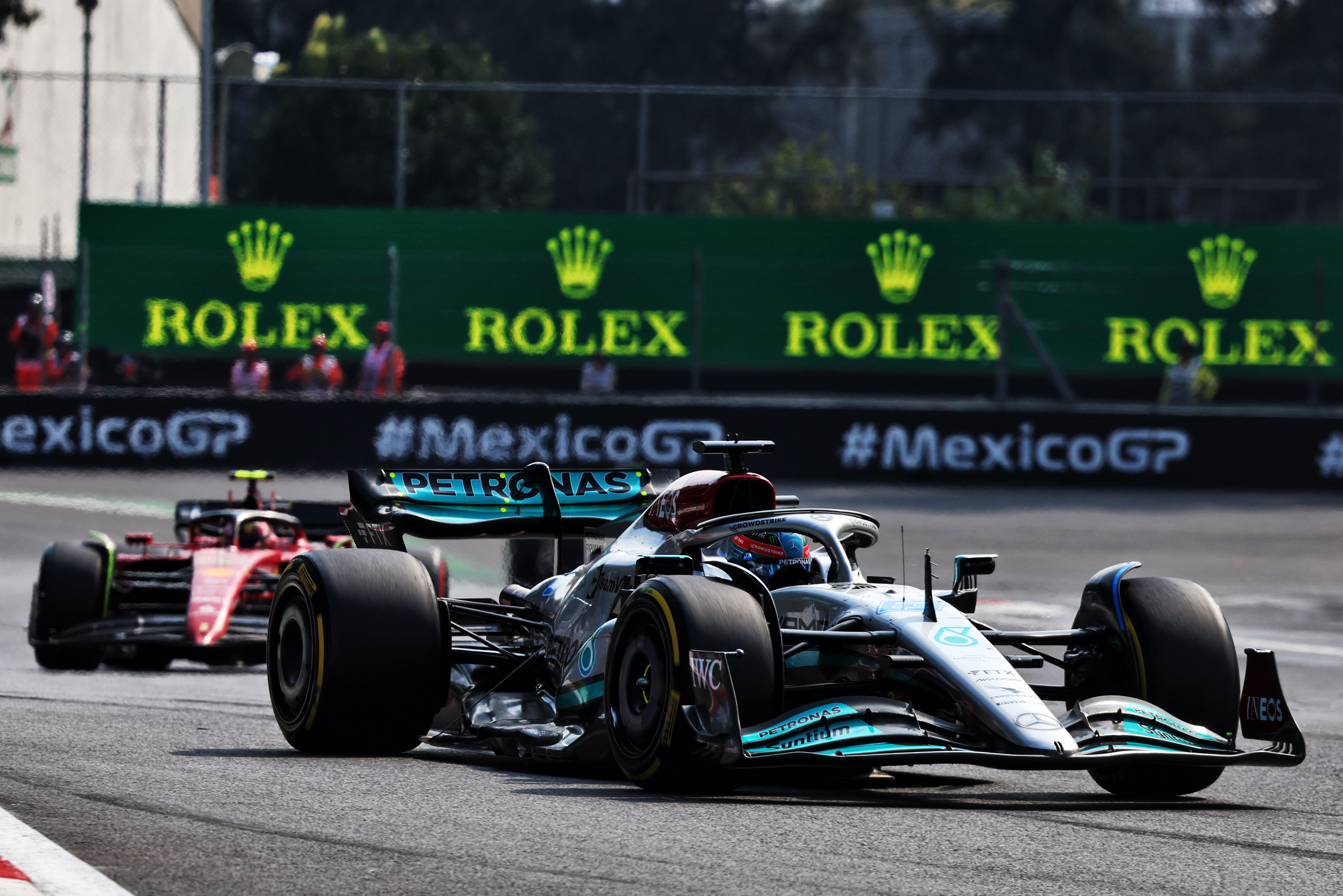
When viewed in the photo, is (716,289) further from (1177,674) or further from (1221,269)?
(1177,674)

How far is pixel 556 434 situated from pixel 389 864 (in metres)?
15.7

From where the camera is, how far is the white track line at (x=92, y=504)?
1908 cm

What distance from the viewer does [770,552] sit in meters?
7.23

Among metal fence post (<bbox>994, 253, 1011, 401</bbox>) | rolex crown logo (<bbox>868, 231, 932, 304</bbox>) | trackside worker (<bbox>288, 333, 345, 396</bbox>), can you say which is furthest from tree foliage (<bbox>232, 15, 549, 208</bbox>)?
metal fence post (<bbox>994, 253, 1011, 401</bbox>)

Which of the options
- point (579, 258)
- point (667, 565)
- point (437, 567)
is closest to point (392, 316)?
point (579, 258)

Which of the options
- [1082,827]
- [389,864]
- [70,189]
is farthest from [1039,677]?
[70,189]

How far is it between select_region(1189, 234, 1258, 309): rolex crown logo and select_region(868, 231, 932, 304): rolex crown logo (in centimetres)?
343

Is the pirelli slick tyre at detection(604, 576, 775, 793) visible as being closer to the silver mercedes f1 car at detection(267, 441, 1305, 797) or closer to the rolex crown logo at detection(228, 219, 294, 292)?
the silver mercedes f1 car at detection(267, 441, 1305, 797)

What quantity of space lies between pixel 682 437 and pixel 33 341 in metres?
9.91

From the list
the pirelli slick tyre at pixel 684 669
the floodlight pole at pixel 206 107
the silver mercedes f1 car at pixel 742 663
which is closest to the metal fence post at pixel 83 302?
the floodlight pole at pixel 206 107

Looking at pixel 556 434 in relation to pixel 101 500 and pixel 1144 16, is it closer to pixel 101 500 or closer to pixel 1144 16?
pixel 101 500

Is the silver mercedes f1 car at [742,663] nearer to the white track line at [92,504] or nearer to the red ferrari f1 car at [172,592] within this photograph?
the red ferrari f1 car at [172,592]

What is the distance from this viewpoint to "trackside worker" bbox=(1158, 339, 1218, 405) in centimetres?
2314

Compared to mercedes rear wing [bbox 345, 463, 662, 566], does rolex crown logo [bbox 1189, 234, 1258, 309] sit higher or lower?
higher
